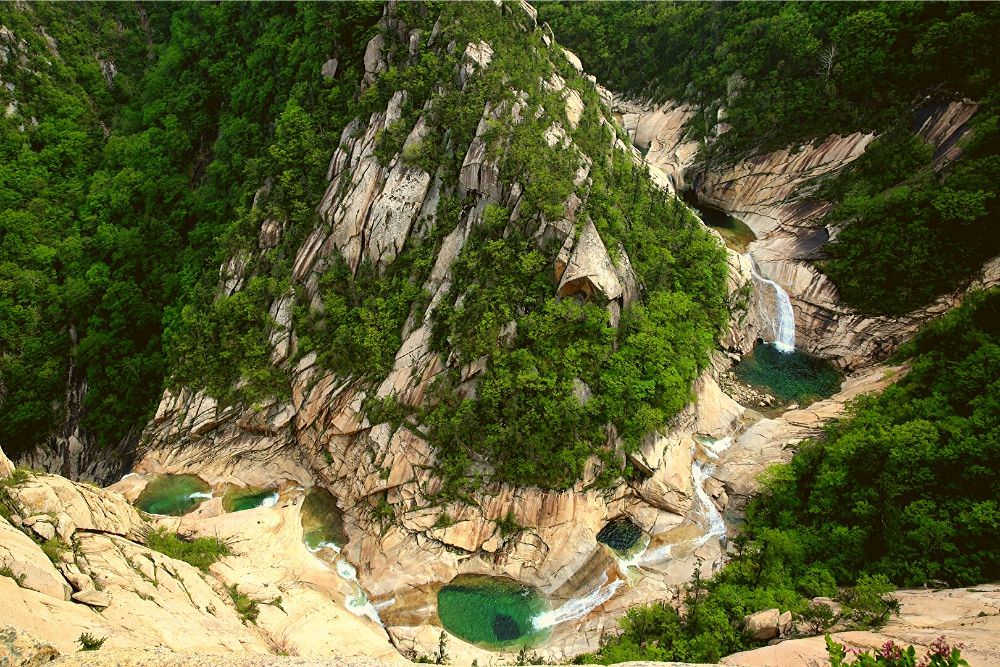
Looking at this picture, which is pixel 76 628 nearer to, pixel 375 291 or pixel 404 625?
pixel 404 625

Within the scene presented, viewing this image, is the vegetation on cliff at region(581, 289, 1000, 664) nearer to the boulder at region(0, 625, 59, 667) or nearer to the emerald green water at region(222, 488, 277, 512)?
the boulder at region(0, 625, 59, 667)

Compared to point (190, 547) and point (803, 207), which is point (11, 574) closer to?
point (190, 547)

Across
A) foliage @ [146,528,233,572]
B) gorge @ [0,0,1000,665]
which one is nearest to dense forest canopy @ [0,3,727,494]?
gorge @ [0,0,1000,665]

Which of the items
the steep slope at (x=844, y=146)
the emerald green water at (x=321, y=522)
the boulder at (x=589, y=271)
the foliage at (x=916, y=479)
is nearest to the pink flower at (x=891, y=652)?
the foliage at (x=916, y=479)

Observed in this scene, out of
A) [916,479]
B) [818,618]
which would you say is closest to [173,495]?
[818,618]

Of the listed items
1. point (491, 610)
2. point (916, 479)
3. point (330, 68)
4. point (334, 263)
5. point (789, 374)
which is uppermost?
point (330, 68)

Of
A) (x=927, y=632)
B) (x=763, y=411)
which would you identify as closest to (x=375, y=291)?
(x=763, y=411)

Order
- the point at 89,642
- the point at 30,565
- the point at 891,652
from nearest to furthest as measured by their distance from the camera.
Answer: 1. the point at 891,652
2. the point at 89,642
3. the point at 30,565
